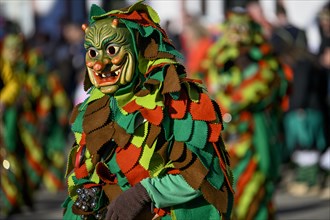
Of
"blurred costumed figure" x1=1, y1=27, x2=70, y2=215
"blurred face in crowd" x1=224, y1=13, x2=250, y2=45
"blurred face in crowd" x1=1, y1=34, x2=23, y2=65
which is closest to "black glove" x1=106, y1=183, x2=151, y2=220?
"blurred face in crowd" x1=224, y1=13, x2=250, y2=45

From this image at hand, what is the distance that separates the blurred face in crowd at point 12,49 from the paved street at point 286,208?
1.49 m

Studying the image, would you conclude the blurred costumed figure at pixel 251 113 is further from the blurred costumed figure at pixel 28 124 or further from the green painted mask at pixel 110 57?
the green painted mask at pixel 110 57

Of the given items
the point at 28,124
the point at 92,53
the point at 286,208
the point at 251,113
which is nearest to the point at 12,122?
the point at 28,124

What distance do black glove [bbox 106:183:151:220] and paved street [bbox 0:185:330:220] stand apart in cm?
651

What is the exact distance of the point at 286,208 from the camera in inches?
505

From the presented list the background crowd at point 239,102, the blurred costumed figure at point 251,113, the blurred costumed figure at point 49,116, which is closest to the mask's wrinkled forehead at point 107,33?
the background crowd at point 239,102

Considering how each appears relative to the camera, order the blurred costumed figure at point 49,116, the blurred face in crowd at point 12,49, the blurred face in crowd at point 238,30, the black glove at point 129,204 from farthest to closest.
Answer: the blurred costumed figure at point 49,116 → the blurred face in crowd at point 12,49 → the blurred face in crowd at point 238,30 → the black glove at point 129,204

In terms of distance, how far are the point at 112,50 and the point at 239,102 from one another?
4.33 metres

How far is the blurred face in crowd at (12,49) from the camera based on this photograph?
41.6 feet

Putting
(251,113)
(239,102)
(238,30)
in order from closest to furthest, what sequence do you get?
(239,102) → (251,113) → (238,30)

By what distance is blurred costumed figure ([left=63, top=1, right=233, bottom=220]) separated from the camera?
543cm

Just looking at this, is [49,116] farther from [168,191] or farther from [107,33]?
[168,191]

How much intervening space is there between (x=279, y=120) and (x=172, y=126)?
15.6 feet

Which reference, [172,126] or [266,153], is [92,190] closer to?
[172,126]
